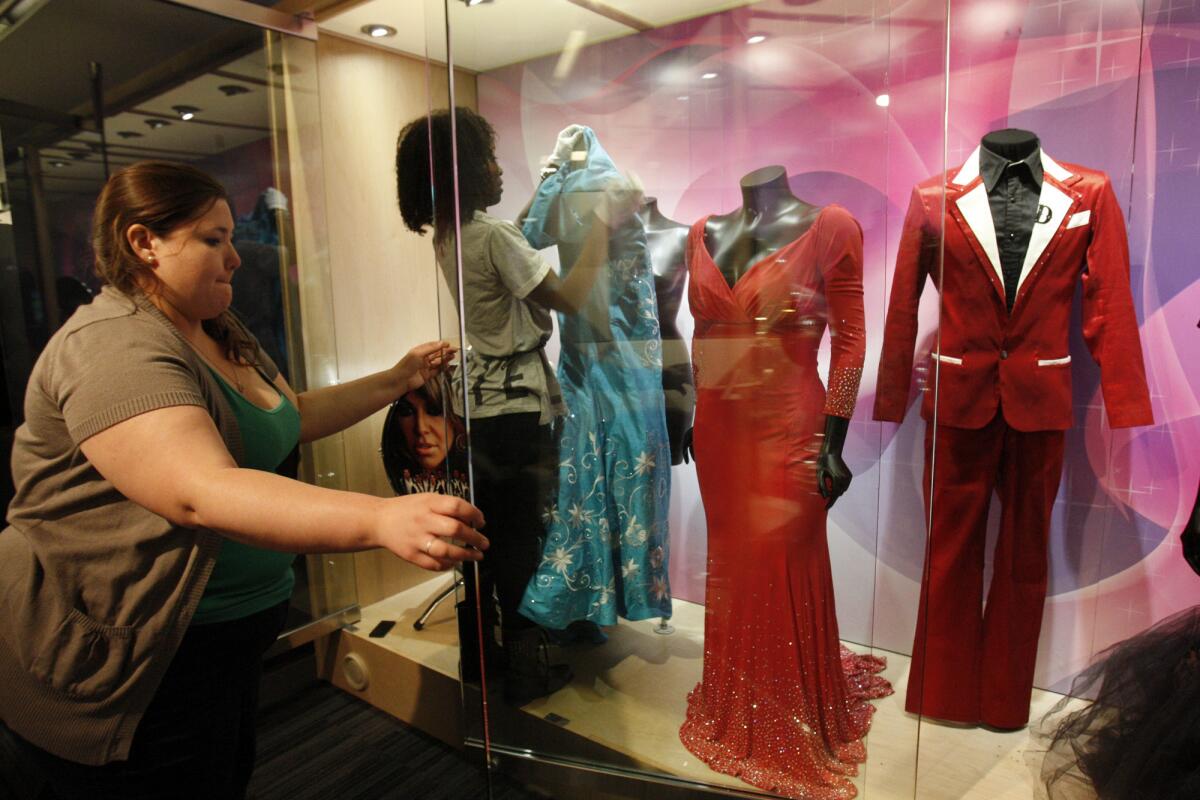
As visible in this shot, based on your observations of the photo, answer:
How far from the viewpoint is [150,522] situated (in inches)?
42.4

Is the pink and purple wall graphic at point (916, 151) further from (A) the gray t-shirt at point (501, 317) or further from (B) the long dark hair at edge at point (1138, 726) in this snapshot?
(B) the long dark hair at edge at point (1138, 726)

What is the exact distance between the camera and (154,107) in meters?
1.84

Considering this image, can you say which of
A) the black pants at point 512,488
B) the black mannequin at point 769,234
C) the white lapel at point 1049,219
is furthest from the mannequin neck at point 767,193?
the white lapel at point 1049,219

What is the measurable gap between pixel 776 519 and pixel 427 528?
69cm

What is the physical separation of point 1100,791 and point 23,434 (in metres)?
1.84

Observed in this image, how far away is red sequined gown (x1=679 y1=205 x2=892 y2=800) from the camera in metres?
1.21

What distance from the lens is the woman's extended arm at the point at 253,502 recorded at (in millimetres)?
827

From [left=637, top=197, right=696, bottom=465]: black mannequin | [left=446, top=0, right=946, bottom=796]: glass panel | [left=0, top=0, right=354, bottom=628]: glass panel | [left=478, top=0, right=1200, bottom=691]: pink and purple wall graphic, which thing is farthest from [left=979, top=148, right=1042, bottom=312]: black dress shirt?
[left=0, top=0, right=354, bottom=628]: glass panel

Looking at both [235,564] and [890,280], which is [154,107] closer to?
[235,564]

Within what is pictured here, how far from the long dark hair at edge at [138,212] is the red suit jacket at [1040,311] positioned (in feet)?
4.73

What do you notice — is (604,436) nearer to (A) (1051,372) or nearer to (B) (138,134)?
(A) (1051,372)

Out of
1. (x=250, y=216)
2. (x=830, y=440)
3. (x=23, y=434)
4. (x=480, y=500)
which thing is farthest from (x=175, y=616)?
(x=250, y=216)

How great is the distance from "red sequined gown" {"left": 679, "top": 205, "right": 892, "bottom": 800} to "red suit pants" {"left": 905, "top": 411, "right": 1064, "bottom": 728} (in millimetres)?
569

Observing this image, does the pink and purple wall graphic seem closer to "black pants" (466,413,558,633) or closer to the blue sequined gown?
the blue sequined gown
